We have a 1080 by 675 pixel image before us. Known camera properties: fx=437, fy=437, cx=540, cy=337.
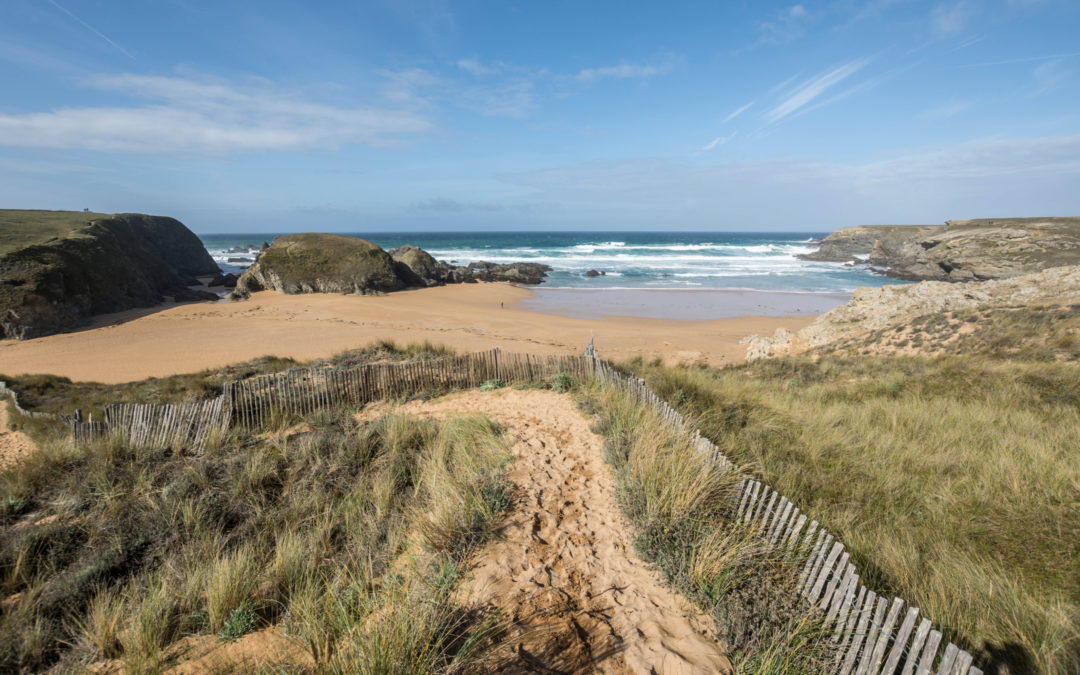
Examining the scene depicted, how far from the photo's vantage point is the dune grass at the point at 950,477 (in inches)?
127

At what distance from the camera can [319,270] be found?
3123 cm

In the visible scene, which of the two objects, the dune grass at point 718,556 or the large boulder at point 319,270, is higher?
the large boulder at point 319,270

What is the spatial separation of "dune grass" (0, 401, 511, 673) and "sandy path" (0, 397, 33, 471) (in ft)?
3.57

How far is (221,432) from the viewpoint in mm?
7676

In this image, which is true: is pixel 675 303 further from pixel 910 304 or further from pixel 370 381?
pixel 370 381

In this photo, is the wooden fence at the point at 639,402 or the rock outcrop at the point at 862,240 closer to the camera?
the wooden fence at the point at 639,402

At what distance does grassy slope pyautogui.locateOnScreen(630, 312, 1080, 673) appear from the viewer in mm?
3260

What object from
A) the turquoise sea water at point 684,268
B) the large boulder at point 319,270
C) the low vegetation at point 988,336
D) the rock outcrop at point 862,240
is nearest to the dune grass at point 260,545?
the low vegetation at point 988,336

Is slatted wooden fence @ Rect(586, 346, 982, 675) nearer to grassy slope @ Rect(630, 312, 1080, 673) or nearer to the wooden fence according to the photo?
the wooden fence

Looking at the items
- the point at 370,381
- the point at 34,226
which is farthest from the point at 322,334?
the point at 34,226

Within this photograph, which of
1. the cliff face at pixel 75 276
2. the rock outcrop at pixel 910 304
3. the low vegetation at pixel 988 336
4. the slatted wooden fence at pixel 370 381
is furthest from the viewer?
the cliff face at pixel 75 276

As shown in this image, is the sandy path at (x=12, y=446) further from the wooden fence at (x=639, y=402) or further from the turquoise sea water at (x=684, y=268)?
the turquoise sea water at (x=684, y=268)

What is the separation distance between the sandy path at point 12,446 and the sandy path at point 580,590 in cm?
854

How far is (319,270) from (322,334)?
14100mm
